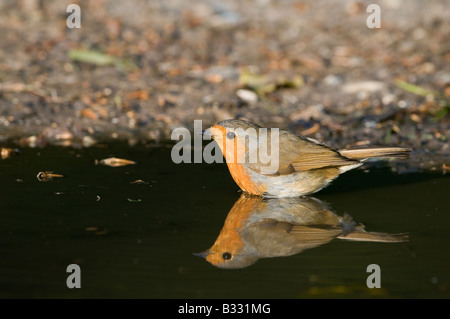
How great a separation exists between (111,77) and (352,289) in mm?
6497

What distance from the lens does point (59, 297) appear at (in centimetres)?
389

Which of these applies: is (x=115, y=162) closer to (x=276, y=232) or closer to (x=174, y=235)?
(x=174, y=235)

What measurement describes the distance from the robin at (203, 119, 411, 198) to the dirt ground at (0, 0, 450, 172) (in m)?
1.12

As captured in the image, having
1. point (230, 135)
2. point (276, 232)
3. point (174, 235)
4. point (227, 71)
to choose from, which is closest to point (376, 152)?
point (230, 135)

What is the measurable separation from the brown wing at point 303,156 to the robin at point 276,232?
328 millimetres

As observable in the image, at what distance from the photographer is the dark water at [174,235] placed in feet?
13.3

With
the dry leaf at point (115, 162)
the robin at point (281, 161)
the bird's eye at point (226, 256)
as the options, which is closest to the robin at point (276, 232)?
the bird's eye at point (226, 256)

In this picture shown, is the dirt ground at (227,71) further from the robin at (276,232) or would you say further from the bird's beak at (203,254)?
the bird's beak at (203,254)

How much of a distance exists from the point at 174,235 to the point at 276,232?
715mm

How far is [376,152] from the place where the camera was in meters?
6.10

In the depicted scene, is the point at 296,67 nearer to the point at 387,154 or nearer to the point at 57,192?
the point at 387,154

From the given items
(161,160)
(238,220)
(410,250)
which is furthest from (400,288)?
(161,160)

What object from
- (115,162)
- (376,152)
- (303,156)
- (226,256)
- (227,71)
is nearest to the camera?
(226,256)
